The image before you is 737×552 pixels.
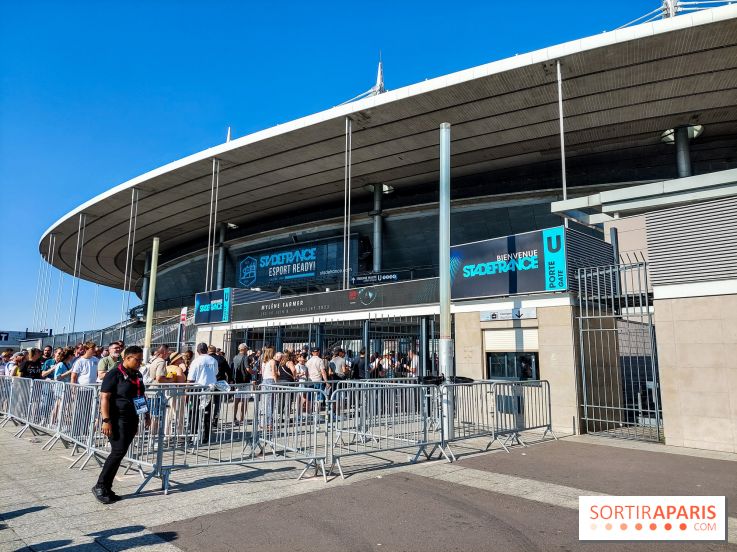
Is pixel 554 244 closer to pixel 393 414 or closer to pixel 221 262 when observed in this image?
pixel 393 414

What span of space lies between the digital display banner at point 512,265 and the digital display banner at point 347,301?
5.46 feet

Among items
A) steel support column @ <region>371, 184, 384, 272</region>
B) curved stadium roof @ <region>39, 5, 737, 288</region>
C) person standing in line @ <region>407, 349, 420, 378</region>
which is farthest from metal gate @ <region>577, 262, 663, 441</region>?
steel support column @ <region>371, 184, 384, 272</region>

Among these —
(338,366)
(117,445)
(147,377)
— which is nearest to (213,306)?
(338,366)

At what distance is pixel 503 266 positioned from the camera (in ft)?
43.3

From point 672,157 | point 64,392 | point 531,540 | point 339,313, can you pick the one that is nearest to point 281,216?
point 339,313

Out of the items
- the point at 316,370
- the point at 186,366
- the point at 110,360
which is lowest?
the point at 316,370

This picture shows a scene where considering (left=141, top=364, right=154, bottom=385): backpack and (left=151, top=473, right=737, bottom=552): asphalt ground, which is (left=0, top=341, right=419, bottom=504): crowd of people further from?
(left=151, top=473, right=737, bottom=552): asphalt ground

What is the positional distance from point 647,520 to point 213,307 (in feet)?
75.3

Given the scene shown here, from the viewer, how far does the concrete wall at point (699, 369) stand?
9.35 m

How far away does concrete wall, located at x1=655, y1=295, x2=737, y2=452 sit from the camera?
9352mm

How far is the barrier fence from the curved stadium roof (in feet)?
39.4

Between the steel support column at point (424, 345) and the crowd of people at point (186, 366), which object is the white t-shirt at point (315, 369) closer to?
the crowd of people at point (186, 366)

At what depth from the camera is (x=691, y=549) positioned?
4574 millimetres

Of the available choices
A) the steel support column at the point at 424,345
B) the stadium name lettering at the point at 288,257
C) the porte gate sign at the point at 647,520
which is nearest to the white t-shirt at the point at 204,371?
the porte gate sign at the point at 647,520
